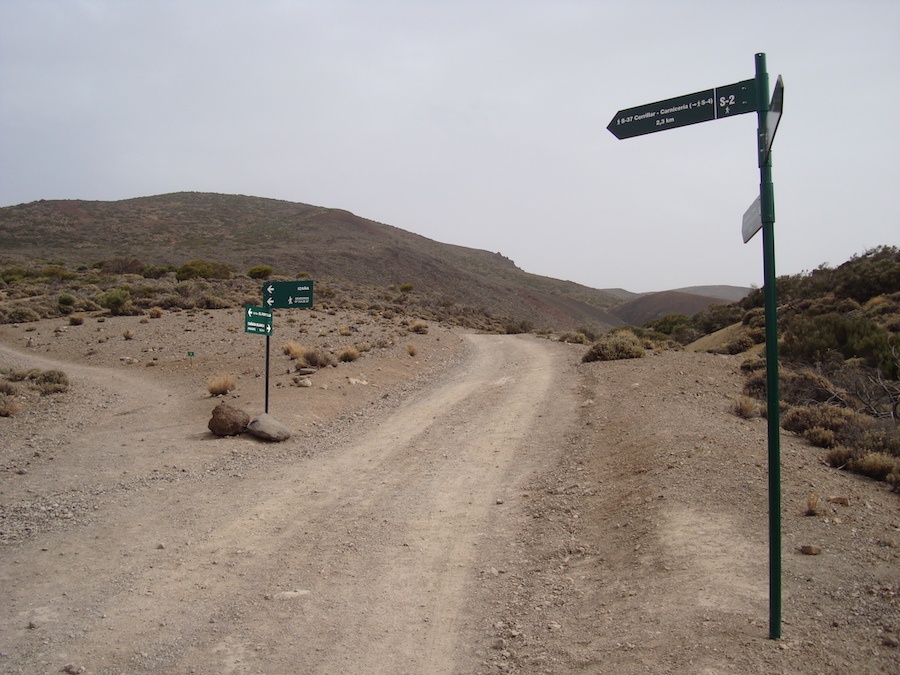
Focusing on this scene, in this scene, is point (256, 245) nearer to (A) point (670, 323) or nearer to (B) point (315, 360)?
(A) point (670, 323)

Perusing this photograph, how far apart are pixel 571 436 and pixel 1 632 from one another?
8.39m

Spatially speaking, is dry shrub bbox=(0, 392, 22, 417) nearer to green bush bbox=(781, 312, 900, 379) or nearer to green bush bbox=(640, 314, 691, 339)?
green bush bbox=(781, 312, 900, 379)

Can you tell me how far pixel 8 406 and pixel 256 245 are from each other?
6463 centimetres

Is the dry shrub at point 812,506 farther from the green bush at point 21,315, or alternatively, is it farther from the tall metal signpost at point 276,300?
the green bush at point 21,315

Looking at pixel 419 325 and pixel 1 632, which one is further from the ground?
pixel 419 325

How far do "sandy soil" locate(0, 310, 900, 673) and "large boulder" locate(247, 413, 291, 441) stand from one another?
0.60 ft

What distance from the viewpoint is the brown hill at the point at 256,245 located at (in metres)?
66.6

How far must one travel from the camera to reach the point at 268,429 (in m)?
11.2

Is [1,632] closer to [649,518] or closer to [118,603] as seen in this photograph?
[118,603]

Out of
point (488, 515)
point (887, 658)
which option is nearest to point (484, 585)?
point (488, 515)

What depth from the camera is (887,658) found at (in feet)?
12.7

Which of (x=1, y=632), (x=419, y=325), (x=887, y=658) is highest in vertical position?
(x=419, y=325)

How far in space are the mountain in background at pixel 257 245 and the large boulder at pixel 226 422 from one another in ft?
151

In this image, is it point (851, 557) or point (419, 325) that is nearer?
point (851, 557)
